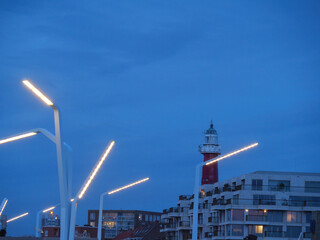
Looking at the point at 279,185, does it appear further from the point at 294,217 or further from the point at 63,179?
the point at 63,179

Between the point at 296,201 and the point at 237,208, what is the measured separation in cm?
823

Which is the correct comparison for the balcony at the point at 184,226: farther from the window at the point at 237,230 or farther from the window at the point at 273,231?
the window at the point at 273,231

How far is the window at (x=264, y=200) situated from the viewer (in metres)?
104

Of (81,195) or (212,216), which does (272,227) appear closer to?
(212,216)

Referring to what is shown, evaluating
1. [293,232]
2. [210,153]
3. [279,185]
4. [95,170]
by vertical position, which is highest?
[210,153]

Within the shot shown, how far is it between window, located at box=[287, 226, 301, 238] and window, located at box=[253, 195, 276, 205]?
13.8 feet

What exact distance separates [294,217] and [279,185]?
5.21 metres

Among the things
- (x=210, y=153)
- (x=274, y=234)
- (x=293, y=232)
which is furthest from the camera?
(x=210, y=153)

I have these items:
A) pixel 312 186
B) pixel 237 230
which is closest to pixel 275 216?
pixel 237 230

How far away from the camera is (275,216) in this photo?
339 ft

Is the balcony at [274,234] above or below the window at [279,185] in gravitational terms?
below

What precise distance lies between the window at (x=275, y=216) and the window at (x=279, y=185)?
3.58 meters

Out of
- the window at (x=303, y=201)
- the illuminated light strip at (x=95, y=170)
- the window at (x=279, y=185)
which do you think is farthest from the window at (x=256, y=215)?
the illuminated light strip at (x=95, y=170)

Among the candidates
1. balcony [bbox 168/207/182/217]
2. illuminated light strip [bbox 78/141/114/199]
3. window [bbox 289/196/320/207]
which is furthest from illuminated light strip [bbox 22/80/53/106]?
balcony [bbox 168/207/182/217]
